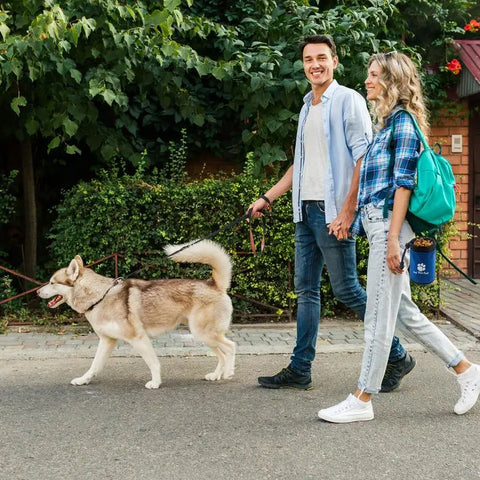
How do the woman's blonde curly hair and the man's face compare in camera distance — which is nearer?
the woman's blonde curly hair

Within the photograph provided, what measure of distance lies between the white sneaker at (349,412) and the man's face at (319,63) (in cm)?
219

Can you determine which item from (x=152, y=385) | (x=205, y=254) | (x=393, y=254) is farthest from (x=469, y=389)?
(x=152, y=385)

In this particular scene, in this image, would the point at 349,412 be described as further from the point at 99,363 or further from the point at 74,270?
the point at 74,270

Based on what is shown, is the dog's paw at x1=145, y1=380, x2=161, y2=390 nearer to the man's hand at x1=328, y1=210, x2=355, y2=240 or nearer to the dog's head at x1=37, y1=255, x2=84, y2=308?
the dog's head at x1=37, y1=255, x2=84, y2=308

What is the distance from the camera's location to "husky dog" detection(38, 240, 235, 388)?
5.12m

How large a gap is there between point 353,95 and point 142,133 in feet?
15.9

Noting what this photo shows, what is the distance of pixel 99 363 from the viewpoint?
5152mm

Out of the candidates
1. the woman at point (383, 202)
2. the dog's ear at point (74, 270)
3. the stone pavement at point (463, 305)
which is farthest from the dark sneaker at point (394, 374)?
the dog's ear at point (74, 270)

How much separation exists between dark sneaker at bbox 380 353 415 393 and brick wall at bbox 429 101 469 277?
601 cm

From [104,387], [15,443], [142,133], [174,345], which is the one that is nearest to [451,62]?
[142,133]

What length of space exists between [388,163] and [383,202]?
0.24 metres

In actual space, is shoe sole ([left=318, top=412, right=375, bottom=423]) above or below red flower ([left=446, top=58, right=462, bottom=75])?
below

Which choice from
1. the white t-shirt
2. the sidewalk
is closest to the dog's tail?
the white t-shirt

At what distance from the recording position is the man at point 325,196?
4.51 meters
